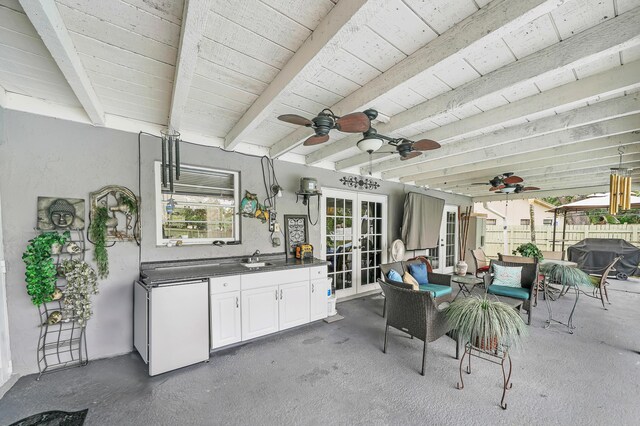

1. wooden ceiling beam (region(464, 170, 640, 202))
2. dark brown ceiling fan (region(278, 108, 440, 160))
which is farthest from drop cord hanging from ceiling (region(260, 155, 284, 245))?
wooden ceiling beam (region(464, 170, 640, 202))

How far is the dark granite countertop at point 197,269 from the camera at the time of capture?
7.93 ft

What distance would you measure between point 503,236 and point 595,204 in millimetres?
2853

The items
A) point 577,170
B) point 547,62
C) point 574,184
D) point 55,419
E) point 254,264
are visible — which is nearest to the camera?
point 547,62

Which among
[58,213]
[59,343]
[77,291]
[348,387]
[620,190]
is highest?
[620,190]

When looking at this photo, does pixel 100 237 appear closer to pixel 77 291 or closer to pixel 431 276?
pixel 77 291

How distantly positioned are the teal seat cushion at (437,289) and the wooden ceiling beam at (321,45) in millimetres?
3130

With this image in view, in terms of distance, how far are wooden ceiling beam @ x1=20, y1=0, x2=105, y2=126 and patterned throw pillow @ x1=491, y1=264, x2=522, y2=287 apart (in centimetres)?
527

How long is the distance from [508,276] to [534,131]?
2.33m

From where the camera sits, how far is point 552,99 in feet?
6.52

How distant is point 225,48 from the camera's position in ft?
5.08

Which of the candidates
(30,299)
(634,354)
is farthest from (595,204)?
(30,299)

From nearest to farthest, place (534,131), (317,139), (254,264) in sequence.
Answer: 1. (317,139)
2. (534,131)
3. (254,264)

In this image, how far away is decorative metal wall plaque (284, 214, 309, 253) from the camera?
3.76 meters

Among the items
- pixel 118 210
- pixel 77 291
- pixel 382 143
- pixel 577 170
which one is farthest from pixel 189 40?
pixel 577 170
